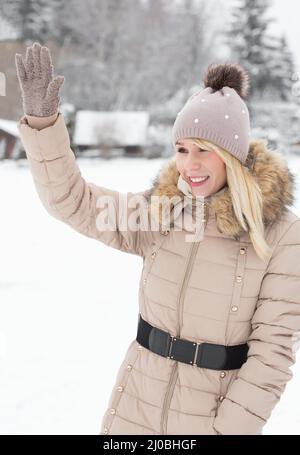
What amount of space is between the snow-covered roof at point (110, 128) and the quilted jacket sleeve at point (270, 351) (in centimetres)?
2405

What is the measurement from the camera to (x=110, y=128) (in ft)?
86.6

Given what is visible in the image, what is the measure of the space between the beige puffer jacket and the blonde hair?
1.1 inches

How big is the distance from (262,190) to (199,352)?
54 cm

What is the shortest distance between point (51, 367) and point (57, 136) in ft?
9.62


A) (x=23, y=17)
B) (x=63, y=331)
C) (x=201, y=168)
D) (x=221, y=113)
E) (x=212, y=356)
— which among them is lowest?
(x=63, y=331)

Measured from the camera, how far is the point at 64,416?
3.30 meters

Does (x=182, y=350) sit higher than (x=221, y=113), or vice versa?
(x=221, y=113)

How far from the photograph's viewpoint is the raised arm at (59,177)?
146cm

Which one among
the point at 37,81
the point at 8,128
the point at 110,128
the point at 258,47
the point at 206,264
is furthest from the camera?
the point at 258,47

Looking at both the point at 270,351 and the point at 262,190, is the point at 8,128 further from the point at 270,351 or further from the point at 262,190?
the point at 270,351

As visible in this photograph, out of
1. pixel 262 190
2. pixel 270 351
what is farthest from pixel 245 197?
pixel 270 351

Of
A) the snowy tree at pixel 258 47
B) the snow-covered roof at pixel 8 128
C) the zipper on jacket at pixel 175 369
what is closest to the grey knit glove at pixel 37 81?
the zipper on jacket at pixel 175 369

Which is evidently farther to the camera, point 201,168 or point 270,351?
point 201,168
